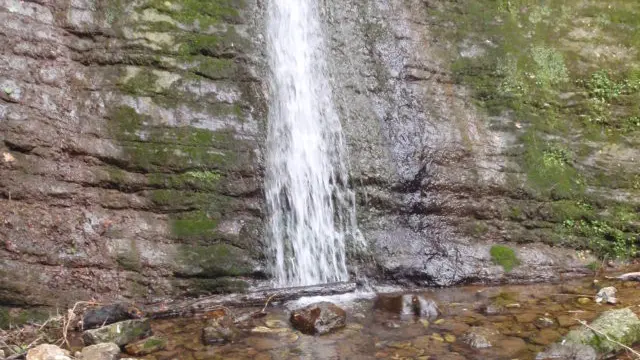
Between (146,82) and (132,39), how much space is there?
535mm

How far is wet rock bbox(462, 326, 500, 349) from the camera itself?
386 centimetres

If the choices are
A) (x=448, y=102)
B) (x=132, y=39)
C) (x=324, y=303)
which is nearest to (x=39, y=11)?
(x=132, y=39)

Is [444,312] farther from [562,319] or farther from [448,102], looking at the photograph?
[448,102]

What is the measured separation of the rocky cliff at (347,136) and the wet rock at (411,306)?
644 millimetres

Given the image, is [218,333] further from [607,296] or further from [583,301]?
[607,296]

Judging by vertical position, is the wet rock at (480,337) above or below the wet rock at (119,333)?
below

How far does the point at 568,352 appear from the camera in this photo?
355 cm

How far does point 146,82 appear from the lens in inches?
213

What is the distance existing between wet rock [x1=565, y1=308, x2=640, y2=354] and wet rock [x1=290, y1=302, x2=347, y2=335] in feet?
5.47

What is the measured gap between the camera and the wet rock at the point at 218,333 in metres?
3.95

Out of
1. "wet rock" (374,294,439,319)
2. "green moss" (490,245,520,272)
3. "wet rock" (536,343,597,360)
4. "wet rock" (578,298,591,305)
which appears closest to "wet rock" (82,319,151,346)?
"wet rock" (374,294,439,319)

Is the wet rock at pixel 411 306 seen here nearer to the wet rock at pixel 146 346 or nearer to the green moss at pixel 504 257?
the green moss at pixel 504 257

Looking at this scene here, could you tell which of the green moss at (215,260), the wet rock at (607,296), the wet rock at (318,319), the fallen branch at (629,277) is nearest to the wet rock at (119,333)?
the green moss at (215,260)

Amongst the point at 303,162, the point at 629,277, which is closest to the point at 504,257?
the point at 629,277
